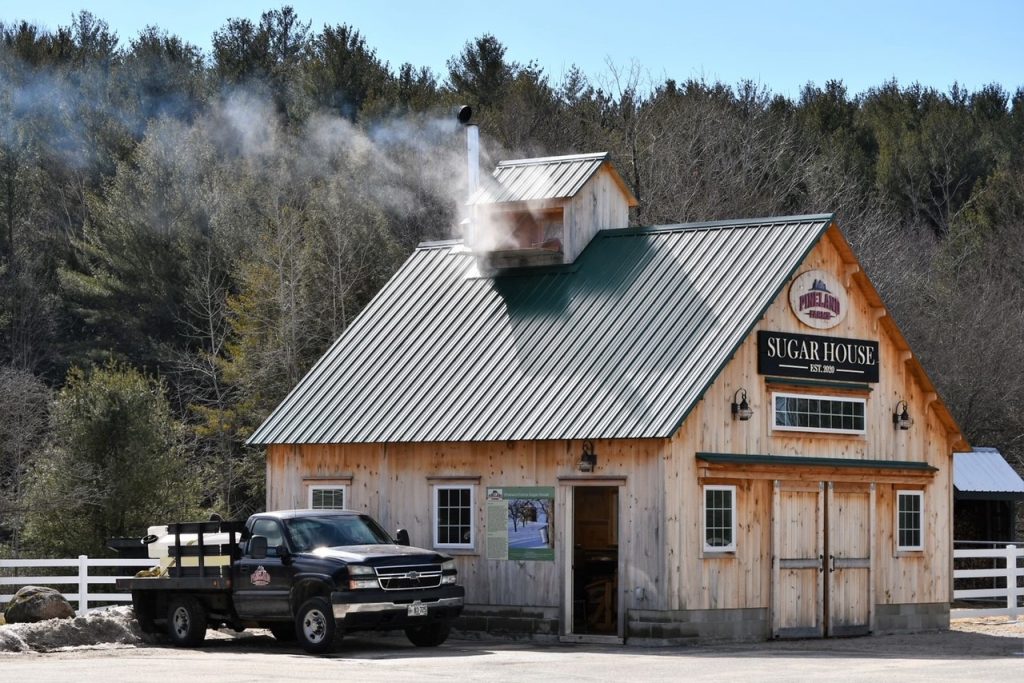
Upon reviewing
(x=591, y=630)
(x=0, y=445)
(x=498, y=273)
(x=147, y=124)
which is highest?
(x=147, y=124)

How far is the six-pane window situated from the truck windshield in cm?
315

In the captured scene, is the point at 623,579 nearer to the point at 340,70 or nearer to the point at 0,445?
the point at 0,445

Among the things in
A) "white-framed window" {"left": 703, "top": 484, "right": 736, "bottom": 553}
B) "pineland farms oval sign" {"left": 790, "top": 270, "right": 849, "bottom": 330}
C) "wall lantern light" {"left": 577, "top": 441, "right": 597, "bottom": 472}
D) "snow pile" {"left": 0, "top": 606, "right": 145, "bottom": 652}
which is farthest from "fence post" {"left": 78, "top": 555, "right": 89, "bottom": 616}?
"pineland farms oval sign" {"left": 790, "top": 270, "right": 849, "bottom": 330}

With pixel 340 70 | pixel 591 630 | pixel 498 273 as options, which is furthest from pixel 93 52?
pixel 591 630

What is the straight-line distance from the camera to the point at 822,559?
1030 inches

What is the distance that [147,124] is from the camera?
57.9m

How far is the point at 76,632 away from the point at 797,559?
409 inches

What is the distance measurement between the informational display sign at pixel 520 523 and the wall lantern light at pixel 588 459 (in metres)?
0.74

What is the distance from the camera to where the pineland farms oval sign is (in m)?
26.2

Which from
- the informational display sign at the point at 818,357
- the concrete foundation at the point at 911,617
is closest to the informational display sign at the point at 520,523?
the informational display sign at the point at 818,357

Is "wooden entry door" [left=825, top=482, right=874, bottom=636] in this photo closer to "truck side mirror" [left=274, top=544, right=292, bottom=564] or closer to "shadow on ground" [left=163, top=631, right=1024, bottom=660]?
"shadow on ground" [left=163, top=631, right=1024, bottom=660]

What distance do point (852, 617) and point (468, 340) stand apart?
7357 mm

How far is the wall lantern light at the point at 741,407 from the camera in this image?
24.9m

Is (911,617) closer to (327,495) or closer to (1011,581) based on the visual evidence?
(1011,581)
